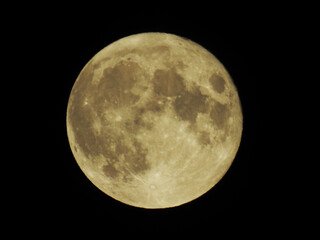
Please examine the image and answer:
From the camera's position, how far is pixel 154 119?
3.30 meters

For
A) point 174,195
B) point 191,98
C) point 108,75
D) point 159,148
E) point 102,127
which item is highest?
point 108,75

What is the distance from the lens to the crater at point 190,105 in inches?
131

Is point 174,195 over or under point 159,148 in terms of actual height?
under

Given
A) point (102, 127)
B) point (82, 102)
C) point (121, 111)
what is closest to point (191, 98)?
point (121, 111)

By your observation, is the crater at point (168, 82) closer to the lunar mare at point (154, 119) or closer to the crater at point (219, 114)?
the lunar mare at point (154, 119)

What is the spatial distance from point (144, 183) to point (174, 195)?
17.6 inches

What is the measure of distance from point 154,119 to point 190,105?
0.44m

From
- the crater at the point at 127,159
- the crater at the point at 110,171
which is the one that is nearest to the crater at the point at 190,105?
the crater at the point at 127,159

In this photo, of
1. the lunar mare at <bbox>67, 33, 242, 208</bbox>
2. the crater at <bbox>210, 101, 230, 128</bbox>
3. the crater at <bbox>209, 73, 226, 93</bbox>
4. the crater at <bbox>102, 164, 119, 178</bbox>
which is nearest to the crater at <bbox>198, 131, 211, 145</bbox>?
the lunar mare at <bbox>67, 33, 242, 208</bbox>

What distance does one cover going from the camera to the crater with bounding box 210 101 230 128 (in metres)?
3.56

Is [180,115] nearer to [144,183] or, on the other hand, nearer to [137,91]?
[137,91]

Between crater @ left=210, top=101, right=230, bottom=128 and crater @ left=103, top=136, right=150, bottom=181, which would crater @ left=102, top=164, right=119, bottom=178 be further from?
crater @ left=210, top=101, right=230, bottom=128

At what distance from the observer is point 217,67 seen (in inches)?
153

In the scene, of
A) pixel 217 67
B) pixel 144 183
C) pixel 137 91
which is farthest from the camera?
pixel 217 67
